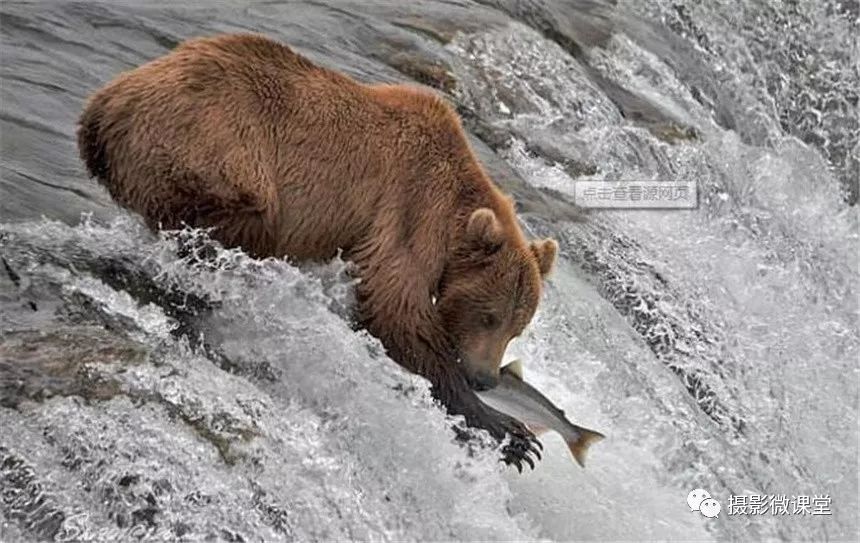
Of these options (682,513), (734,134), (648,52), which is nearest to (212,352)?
(682,513)

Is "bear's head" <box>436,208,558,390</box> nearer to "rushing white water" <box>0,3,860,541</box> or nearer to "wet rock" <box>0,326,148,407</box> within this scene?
"rushing white water" <box>0,3,860,541</box>

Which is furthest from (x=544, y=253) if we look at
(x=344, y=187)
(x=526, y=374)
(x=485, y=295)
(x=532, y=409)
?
(x=526, y=374)

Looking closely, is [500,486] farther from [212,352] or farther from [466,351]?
[212,352]

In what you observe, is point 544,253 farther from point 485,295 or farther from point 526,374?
point 526,374

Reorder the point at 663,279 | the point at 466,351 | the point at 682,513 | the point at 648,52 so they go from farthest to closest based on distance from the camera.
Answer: the point at 648,52, the point at 663,279, the point at 682,513, the point at 466,351

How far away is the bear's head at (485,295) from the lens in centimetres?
496

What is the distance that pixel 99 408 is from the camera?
401 cm

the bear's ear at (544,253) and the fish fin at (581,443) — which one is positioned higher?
the bear's ear at (544,253)

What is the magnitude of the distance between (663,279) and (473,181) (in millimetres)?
2353

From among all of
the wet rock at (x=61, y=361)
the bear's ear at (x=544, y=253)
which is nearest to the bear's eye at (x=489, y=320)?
the bear's ear at (x=544, y=253)

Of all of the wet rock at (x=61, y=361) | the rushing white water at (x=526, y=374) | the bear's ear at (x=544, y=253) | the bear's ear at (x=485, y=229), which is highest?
the bear's ear at (x=485, y=229)

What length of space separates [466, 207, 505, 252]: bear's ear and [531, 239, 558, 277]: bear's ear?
235 mm

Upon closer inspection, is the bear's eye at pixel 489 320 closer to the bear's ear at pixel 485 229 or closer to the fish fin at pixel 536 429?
the bear's ear at pixel 485 229

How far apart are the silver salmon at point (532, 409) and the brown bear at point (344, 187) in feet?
0.34
